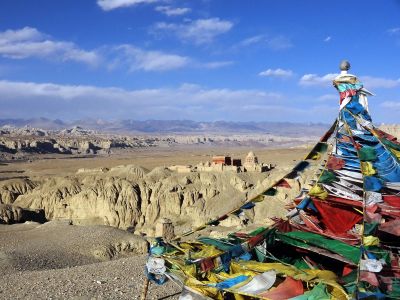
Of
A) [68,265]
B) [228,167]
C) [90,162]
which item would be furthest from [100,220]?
[90,162]

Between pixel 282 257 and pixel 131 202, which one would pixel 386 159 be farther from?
pixel 131 202

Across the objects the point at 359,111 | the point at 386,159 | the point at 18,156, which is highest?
the point at 359,111

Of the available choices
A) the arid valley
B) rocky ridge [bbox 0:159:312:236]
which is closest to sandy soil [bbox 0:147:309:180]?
the arid valley

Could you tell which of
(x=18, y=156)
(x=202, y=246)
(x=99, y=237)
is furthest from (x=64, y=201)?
(x=18, y=156)

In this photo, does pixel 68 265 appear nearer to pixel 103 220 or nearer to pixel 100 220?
pixel 103 220

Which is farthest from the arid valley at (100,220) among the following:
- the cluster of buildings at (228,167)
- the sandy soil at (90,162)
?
the sandy soil at (90,162)

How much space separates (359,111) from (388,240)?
3.13 meters

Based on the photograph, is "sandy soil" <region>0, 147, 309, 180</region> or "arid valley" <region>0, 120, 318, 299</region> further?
"sandy soil" <region>0, 147, 309, 180</region>

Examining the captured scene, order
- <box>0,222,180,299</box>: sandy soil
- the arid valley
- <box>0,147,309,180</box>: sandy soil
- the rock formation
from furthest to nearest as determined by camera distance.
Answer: <box>0,147,309,180</box>: sandy soil → the rock formation → the arid valley → <box>0,222,180,299</box>: sandy soil

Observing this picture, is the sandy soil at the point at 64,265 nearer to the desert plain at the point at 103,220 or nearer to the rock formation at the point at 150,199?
the desert plain at the point at 103,220

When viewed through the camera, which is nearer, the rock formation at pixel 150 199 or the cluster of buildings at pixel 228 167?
the rock formation at pixel 150 199

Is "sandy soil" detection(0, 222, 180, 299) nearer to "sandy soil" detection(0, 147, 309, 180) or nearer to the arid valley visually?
the arid valley

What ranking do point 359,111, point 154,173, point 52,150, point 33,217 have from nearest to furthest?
point 359,111 < point 33,217 < point 154,173 < point 52,150

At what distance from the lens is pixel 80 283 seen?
1700 cm
